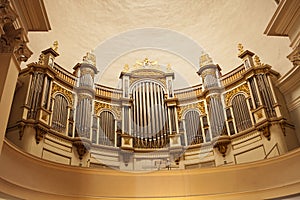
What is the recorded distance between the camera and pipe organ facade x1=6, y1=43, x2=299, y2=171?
8.59 metres

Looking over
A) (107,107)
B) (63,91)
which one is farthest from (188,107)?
(63,91)

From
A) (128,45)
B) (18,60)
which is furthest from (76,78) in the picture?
(18,60)

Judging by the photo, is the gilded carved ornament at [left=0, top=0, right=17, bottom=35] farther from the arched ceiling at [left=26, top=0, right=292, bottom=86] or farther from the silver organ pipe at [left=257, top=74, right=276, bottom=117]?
the silver organ pipe at [left=257, top=74, right=276, bottom=117]

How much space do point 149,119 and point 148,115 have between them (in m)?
0.17

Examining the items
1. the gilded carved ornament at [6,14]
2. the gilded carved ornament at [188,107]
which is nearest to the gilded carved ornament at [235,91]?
the gilded carved ornament at [188,107]

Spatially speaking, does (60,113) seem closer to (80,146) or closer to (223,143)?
(80,146)

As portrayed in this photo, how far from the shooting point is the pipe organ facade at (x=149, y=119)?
28.2 feet

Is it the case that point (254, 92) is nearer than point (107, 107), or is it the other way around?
point (254, 92)

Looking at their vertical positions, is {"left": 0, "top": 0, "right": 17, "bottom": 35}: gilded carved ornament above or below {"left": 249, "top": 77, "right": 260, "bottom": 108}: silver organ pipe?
below

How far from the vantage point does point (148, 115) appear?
1070 cm

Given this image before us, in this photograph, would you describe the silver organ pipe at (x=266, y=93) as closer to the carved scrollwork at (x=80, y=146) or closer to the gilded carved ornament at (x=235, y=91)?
the gilded carved ornament at (x=235, y=91)

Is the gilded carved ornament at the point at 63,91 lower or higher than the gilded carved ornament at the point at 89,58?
lower

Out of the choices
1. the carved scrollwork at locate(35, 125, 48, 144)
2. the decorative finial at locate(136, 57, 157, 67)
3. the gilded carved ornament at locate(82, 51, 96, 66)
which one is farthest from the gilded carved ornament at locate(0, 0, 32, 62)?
the decorative finial at locate(136, 57, 157, 67)

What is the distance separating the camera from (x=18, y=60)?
15.8 ft
